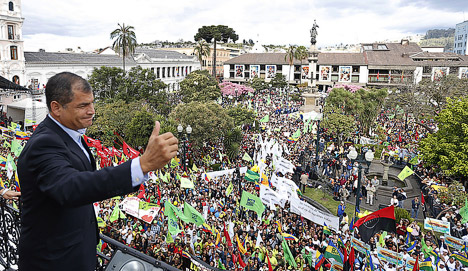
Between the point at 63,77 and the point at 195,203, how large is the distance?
12.6 m

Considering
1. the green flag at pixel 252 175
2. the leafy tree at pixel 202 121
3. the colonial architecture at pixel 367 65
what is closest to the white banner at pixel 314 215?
the green flag at pixel 252 175

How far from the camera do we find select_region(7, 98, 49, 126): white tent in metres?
30.4

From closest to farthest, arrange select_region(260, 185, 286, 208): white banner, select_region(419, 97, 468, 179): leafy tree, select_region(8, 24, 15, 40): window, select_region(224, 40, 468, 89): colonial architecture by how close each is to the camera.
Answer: select_region(260, 185, 286, 208): white banner < select_region(419, 97, 468, 179): leafy tree < select_region(8, 24, 15, 40): window < select_region(224, 40, 468, 89): colonial architecture

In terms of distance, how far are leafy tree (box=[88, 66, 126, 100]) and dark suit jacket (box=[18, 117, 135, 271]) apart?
33.4 metres

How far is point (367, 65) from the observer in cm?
6875

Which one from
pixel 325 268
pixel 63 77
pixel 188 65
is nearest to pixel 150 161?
pixel 63 77

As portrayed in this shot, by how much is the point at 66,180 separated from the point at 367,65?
7413 cm

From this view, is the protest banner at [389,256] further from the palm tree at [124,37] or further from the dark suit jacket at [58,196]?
the palm tree at [124,37]

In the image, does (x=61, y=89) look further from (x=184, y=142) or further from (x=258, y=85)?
(x=258, y=85)

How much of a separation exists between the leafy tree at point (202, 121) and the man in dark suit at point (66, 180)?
2090 cm

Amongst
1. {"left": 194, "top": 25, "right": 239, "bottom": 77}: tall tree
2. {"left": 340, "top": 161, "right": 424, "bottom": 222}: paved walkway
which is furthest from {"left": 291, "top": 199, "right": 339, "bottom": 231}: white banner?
{"left": 194, "top": 25, "right": 239, "bottom": 77}: tall tree

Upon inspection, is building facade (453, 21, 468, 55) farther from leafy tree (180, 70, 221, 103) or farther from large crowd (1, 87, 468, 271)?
large crowd (1, 87, 468, 271)

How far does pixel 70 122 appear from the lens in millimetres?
2209

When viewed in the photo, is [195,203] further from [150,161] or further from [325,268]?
[150,161]
